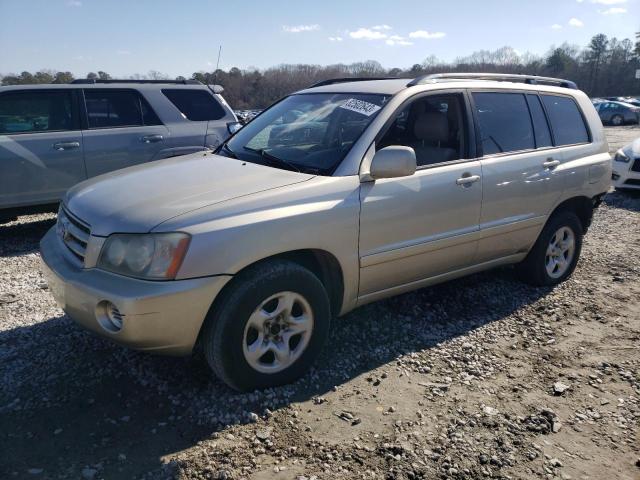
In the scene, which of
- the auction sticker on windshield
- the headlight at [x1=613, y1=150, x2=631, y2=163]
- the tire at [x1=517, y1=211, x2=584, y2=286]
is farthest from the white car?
the auction sticker on windshield

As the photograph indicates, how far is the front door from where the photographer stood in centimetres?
342

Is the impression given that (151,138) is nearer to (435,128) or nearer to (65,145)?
(65,145)

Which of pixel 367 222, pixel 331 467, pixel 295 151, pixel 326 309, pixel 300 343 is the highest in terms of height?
pixel 295 151

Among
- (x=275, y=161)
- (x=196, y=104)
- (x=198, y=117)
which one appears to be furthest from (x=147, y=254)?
(x=196, y=104)

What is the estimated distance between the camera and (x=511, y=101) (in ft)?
14.6

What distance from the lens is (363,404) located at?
3070mm

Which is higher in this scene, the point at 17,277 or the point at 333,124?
the point at 333,124

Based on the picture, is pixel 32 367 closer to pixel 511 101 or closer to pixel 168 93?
pixel 511 101

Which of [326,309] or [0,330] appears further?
[0,330]

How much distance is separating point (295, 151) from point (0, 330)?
2.48 metres

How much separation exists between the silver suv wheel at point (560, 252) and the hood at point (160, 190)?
9.21 ft

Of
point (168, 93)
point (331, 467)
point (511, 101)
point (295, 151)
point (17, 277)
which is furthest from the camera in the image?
point (168, 93)

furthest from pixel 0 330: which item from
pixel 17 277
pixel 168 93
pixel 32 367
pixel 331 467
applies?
pixel 168 93

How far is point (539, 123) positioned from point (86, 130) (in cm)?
509
